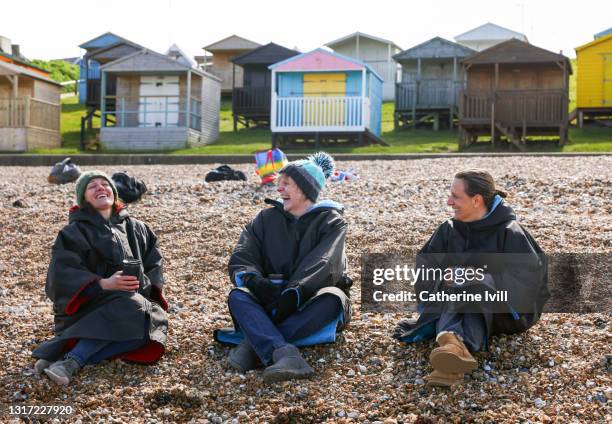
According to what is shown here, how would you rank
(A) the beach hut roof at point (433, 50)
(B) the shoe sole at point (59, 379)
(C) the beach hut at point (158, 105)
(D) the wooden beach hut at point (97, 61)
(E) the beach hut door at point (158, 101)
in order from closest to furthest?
(B) the shoe sole at point (59, 379)
(C) the beach hut at point (158, 105)
(E) the beach hut door at point (158, 101)
(A) the beach hut roof at point (433, 50)
(D) the wooden beach hut at point (97, 61)

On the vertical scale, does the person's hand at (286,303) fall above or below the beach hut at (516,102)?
below

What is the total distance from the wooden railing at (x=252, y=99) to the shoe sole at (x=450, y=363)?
27.1m

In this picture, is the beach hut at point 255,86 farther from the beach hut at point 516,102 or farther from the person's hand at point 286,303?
the person's hand at point 286,303

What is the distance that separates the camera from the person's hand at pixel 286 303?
5645mm

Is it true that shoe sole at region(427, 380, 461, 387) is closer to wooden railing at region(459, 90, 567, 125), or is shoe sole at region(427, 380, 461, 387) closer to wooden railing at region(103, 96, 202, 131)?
wooden railing at region(459, 90, 567, 125)

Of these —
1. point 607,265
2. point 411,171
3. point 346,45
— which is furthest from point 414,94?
point 607,265

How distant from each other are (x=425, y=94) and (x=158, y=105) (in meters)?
8.52

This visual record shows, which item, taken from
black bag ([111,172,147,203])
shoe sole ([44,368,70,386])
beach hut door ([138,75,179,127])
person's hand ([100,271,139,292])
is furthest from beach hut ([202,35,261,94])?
shoe sole ([44,368,70,386])

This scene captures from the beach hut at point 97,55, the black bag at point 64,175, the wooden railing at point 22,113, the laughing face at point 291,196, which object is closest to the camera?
the laughing face at point 291,196

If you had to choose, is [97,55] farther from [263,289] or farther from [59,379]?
[59,379]

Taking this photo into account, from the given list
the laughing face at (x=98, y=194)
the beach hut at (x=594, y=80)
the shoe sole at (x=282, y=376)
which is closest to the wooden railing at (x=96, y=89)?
the beach hut at (x=594, y=80)

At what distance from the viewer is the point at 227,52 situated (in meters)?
40.9

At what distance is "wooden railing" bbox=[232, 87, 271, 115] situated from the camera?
104 feet

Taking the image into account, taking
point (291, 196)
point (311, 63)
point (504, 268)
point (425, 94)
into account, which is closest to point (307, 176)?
point (291, 196)
